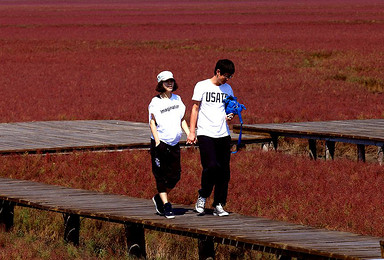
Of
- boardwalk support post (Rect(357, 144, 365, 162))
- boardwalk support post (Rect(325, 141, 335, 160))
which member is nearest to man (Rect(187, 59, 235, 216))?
boardwalk support post (Rect(357, 144, 365, 162))

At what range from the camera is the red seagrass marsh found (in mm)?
10461

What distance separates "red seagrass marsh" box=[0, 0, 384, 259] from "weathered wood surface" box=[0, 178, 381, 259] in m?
0.38

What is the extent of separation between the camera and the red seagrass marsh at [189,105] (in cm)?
1046

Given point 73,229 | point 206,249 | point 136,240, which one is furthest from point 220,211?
point 73,229

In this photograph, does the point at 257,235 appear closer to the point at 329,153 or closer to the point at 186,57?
the point at 329,153

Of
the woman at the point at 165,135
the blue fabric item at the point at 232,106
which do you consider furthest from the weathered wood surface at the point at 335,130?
the woman at the point at 165,135

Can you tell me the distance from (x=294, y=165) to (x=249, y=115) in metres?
7.21

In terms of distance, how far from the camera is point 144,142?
15.3 metres

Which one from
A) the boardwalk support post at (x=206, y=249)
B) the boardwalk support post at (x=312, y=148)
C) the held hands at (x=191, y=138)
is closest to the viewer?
the boardwalk support post at (x=206, y=249)

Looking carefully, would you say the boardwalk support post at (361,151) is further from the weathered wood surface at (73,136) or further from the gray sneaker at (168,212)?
the gray sneaker at (168,212)

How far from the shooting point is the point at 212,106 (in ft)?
30.6

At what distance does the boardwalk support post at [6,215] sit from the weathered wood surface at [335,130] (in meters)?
6.32

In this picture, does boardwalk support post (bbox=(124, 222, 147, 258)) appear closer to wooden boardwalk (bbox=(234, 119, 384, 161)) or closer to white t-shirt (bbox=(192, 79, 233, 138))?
white t-shirt (bbox=(192, 79, 233, 138))

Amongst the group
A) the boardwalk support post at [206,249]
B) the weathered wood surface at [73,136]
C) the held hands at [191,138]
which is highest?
the held hands at [191,138]
